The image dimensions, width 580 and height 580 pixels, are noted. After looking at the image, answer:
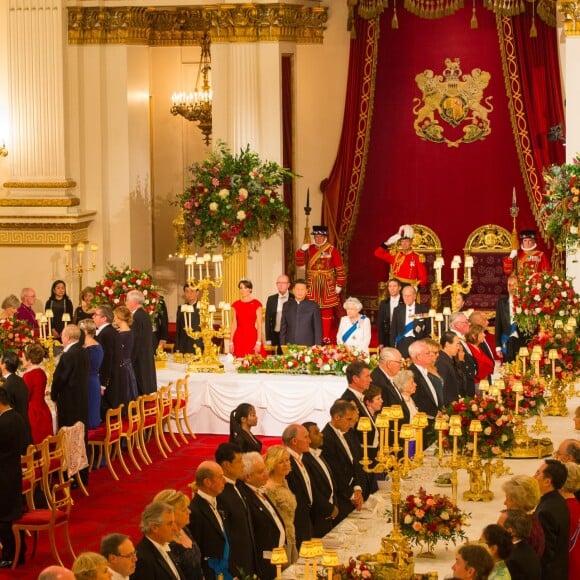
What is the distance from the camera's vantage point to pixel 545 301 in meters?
16.2

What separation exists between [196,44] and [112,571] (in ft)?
50.6

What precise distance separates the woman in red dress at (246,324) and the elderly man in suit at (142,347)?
1581 millimetres

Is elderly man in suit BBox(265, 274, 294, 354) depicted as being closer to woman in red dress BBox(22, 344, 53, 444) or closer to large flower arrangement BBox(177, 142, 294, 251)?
large flower arrangement BBox(177, 142, 294, 251)

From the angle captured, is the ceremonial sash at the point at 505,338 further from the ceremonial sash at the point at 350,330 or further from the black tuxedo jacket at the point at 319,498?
the black tuxedo jacket at the point at 319,498

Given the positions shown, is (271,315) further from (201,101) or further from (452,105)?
(452,105)

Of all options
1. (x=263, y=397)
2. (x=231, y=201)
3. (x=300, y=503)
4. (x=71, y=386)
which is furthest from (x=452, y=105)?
(x=300, y=503)

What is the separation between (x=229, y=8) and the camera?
66.5 feet

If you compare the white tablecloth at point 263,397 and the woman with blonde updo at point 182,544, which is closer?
the woman with blonde updo at point 182,544

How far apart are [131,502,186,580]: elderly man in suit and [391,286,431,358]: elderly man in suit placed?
27.4 feet

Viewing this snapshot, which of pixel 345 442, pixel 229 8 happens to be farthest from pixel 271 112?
pixel 345 442

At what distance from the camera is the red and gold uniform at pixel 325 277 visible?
65.8ft

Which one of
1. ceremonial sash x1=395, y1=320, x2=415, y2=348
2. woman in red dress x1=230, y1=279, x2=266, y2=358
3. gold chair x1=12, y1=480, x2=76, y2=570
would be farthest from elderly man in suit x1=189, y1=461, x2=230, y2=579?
woman in red dress x1=230, y1=279, x2=266, y2=358

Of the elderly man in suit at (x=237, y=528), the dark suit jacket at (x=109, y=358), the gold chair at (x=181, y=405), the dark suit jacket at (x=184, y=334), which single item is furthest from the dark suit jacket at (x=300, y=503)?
the dark suit jacket at (x=184, y=334)

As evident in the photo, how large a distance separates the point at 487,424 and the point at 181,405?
565 centimetres
